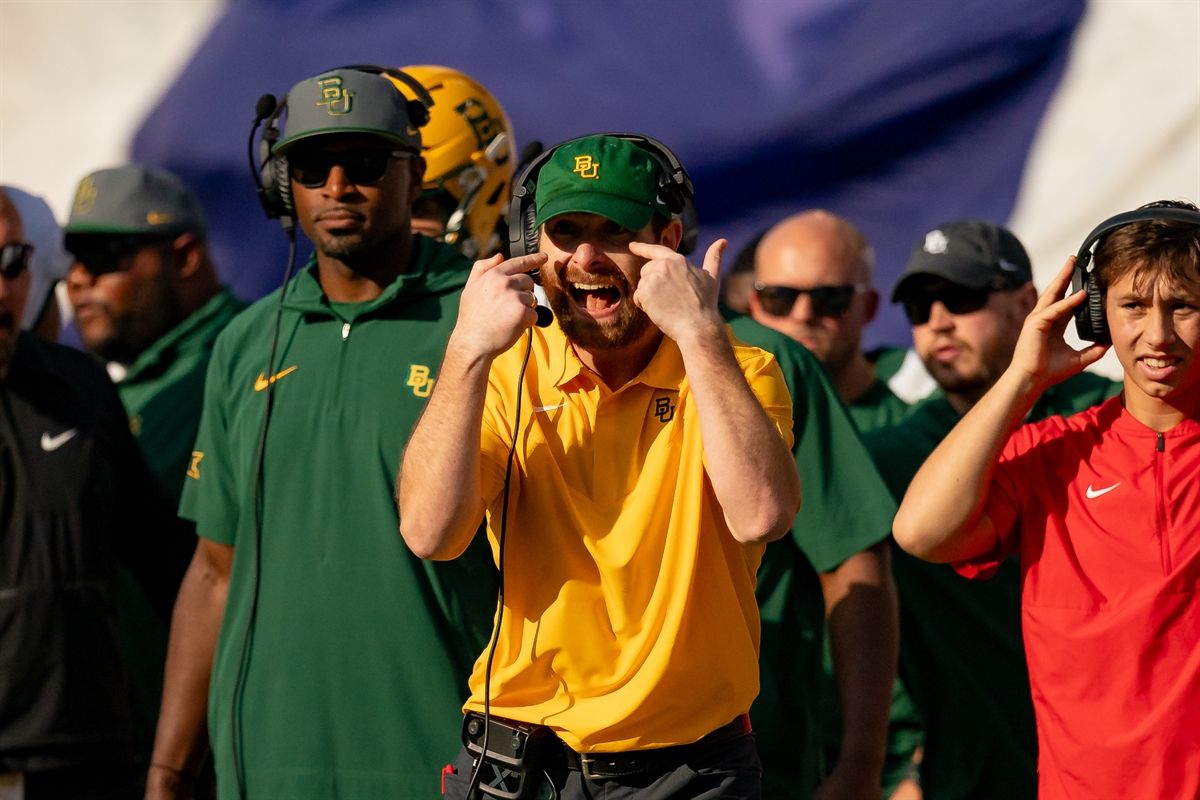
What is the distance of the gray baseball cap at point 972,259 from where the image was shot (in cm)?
584

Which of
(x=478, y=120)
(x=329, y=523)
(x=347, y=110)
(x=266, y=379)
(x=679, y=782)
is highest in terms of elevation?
(x=478, y=120)

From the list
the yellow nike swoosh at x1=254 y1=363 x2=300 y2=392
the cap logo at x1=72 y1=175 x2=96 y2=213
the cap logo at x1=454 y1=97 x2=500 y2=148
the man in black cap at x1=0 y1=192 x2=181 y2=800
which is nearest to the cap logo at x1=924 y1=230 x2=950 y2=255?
the cap logo at x1=454 y1=97 x2=500 y2=148

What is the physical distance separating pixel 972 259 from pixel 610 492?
2.18 meters

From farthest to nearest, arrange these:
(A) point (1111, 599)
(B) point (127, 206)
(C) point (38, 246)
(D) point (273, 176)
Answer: (B) point (127, 206), (C) point (38, 246), (D) point (273, 176), (A) point (1111, 599)

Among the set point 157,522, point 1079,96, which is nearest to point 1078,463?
point 157,522

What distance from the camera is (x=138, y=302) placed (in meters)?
7.08

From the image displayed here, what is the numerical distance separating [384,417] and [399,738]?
0.73m

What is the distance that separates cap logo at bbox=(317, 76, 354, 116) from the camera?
504 cm

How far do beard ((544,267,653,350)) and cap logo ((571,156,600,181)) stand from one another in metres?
0.19

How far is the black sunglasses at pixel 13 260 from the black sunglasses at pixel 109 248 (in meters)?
1.30

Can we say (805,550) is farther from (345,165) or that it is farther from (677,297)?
(345,165)

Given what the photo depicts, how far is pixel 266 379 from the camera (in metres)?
5.01

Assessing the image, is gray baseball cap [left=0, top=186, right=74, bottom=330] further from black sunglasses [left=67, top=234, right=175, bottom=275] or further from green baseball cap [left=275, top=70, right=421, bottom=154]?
green baseball cap [left=275, top=70, right=421, bottom=154]

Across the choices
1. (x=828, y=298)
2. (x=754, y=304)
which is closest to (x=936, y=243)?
(x=828, y=298)
